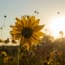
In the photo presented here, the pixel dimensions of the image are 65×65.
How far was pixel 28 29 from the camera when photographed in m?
4.79

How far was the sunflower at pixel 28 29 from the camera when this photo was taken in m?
4.59

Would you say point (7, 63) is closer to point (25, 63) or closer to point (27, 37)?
point (27, 37)

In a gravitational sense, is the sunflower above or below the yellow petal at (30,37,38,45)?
above

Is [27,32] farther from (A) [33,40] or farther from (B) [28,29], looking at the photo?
(A) [33,40]

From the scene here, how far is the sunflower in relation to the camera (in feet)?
15.1

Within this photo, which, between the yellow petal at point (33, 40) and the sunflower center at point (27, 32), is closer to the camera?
the yellow petal at point (33, 40)

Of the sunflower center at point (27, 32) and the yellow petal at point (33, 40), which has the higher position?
the sunflower center at point (27, 32)

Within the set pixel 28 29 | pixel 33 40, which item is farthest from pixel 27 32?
pixel 33 40

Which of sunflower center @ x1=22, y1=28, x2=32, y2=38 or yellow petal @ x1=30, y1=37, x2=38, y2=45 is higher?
A: sunflower center @ x1=22, y1=28, x2=32, y2=38

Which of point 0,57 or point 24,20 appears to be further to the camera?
point 0,57

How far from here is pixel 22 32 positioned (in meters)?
4.64

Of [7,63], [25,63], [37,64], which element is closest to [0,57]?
[7,63]

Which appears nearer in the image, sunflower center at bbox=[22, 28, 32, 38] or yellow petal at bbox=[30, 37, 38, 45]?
yellow petal at bbox=[30, 37, 38, 45]

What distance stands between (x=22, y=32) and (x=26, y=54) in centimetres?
43
